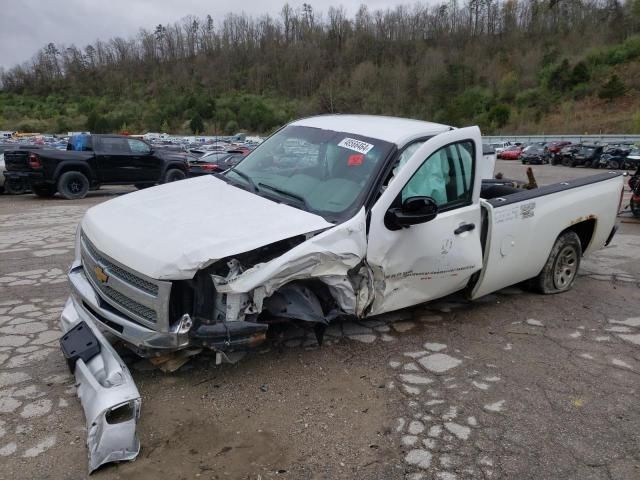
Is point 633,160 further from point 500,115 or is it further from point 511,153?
point 500,115

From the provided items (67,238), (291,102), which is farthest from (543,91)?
(67,238)

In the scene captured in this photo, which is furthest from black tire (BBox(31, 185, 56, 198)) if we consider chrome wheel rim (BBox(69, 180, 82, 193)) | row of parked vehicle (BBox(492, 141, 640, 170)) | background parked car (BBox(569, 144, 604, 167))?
background parked car (BBox(569, 144, 604, 167))

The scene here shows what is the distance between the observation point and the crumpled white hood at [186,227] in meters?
3.14

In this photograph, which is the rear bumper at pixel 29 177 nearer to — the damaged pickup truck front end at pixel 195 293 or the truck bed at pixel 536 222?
the damaged pickup truck front end at pixel 195 293

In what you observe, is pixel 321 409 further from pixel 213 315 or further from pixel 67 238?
pixel 67 238

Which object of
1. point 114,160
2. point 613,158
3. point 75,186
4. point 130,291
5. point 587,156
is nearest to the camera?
point 130,291

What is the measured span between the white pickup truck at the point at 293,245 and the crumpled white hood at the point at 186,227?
1 cm

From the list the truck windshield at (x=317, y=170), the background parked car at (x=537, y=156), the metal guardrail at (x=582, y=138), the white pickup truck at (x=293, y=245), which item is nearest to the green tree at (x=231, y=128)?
the metal guardrail at (x=582, y=138)

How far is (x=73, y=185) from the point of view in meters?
14.3

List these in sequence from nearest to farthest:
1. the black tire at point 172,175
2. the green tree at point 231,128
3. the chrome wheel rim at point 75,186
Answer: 1. the chrome wheel rim at point 75,186
2. the black tire at point 172,175
3. the green tree at point 231,128

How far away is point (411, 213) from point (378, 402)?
135 cm

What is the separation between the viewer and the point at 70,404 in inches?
131

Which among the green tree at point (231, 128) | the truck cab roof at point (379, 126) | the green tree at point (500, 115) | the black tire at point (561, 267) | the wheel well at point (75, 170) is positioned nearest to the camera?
the truck cab roof at point (379, 126)

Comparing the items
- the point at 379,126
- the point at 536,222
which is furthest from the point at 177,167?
the point at 536,222
